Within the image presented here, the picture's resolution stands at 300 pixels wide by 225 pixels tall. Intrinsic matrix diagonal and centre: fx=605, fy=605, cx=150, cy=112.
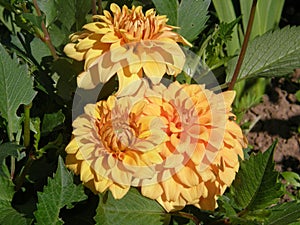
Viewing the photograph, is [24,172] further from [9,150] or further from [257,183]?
[257,183]

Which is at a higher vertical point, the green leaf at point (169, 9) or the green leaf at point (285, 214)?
the green leaf at point (169, 9)

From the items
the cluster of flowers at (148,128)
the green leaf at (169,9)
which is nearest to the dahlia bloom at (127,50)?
the cluster of flowers at (148,128)

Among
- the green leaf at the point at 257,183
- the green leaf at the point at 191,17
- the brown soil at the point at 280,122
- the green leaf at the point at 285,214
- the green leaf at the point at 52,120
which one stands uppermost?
the green leaf at the point at 191,17

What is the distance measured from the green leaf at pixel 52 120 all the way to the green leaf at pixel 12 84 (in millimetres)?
78

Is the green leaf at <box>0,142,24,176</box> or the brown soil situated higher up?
the green leaf at <box>0,142,24,176</box>

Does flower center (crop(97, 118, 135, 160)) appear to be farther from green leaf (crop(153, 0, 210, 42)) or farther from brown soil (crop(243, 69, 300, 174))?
brown soil (crop(243, 69, 300, 174))

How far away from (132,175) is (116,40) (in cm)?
24

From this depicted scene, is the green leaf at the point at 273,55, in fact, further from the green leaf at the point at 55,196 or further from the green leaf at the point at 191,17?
the green leaf at the point at 55,196

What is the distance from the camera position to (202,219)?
49.6 inches

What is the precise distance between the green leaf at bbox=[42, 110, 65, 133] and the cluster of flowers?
0.54 ft

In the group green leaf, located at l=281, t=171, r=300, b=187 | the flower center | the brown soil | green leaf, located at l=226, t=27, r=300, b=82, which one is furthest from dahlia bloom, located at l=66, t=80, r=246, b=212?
the brown soil

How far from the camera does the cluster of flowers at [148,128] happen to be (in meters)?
0.97

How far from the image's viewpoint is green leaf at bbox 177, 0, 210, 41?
137cm

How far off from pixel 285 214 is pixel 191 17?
52cm
